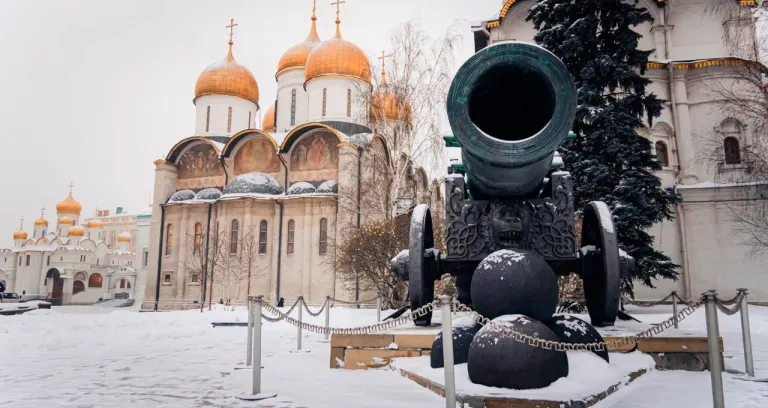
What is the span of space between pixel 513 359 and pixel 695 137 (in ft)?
69.0

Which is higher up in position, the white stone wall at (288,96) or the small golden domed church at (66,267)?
the white stone wall at (288,96)

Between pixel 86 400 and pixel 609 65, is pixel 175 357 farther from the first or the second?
pixel 609 65

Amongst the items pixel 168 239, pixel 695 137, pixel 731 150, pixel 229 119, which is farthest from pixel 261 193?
pixel 731 150

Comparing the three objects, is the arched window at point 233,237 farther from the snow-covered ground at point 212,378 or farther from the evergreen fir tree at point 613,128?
the evergreen fir tree at point 613,128

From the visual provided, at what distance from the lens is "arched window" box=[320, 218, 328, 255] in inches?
1137

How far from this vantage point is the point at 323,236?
95.3ft

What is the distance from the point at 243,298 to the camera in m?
29.1

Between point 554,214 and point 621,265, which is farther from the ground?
point 554,214

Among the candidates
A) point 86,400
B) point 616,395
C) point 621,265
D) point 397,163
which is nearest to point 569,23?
point 397,163

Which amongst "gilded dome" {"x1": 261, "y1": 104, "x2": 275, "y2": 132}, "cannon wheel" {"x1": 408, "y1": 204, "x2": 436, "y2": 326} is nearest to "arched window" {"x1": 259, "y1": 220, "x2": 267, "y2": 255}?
"gilded dome" {"x1": 261, "y1": 104, "x2": 275, "y2": 132}

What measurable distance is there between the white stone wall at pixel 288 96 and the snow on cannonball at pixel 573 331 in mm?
33285

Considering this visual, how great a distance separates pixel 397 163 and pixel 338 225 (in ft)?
25.9

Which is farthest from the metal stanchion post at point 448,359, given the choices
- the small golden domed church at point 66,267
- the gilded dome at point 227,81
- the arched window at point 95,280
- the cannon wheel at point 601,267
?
the arched window at point 95,280

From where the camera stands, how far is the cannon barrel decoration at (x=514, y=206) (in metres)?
4.22
